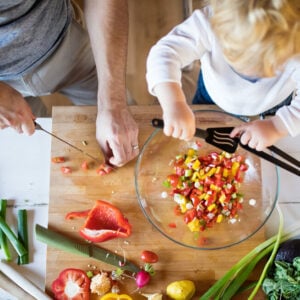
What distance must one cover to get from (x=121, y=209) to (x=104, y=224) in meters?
0.06

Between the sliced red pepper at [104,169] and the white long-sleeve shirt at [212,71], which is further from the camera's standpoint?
the sliced red pepper at [104,169]

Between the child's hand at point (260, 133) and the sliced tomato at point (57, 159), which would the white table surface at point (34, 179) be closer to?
the sliced tomato at point (57, 159)

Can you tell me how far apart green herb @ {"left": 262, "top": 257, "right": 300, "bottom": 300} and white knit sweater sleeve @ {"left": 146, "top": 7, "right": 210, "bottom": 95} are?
1.88 ft

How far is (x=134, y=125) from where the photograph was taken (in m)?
1.21

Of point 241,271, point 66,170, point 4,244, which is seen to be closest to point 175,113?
point 66,170

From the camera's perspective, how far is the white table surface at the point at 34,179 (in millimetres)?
1224

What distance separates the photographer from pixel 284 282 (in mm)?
1123

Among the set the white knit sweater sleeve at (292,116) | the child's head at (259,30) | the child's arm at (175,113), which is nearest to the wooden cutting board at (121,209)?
the child's arm at (175,113)

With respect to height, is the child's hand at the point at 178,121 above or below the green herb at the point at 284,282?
above

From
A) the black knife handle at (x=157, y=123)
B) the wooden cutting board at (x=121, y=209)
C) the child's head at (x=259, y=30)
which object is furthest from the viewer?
the wooden cutting board at (x=121, y=209)

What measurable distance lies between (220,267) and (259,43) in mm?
650

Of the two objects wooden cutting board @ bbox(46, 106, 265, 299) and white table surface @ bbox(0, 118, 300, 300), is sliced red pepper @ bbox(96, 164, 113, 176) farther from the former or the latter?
white table surface @ bbox(0, 118, 300, 300)

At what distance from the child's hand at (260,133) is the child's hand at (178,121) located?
0.13 meters

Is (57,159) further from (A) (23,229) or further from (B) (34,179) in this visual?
(A) (23,229)
